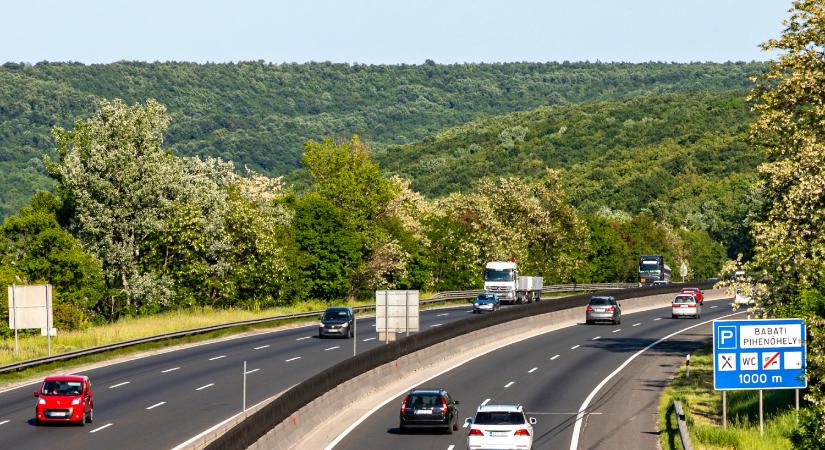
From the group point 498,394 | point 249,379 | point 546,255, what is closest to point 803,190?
point 498,394

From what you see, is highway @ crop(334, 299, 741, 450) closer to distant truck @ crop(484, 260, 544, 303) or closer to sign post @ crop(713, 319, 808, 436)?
sign post @ crop(713, 319, 808, 436)

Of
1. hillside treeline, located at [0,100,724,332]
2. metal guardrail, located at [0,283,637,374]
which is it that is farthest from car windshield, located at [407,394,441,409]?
hillside treeline, located at [0,100,724,332]

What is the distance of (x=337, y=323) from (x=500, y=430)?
3724cm

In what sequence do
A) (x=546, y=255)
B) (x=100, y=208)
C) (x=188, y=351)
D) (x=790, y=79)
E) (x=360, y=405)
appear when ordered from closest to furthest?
1. (x=360, y=405)
2. (x=790, y=79)
3. (x=188, y=351)
4. (x=100, y=208)
5. (x=546, y=255)

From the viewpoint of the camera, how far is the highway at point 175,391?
3541cm

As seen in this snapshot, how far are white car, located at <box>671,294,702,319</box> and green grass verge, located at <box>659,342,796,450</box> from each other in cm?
3390

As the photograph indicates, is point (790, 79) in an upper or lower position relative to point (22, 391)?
upper

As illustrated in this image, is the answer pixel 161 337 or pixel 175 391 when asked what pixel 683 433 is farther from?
pixel 161 337

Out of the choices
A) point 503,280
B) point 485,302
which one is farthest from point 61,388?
point 503,280

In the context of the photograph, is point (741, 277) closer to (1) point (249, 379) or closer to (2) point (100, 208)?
(1) point (249, 379)

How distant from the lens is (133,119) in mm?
90562

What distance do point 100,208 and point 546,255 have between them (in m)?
65.5

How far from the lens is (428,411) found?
1459 inches

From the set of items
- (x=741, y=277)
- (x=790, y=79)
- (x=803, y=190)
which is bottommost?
(x=741, y=277)
